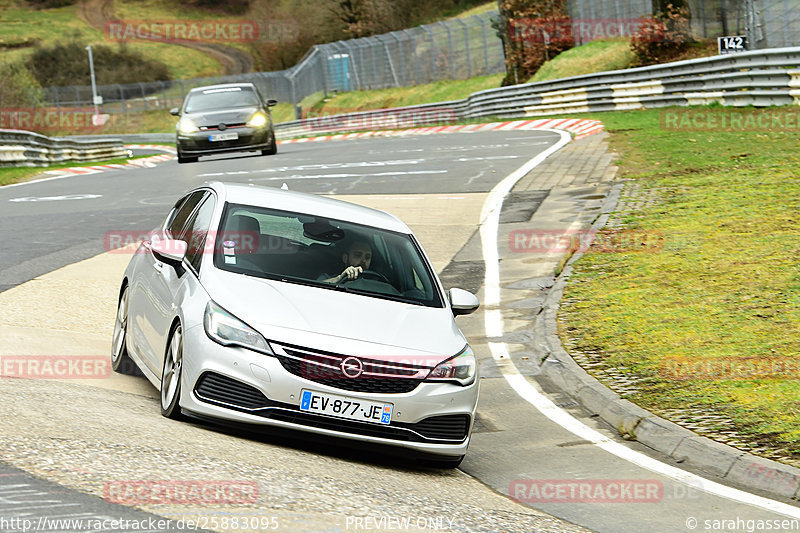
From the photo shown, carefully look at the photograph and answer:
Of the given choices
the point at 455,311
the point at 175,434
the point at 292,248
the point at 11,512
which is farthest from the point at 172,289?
the point at 11,512

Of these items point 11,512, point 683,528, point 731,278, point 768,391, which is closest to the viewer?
point 11,512

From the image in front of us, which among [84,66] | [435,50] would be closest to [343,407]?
[435,50]

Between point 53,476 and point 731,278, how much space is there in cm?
789

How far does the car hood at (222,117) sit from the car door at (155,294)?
17344 millimetres

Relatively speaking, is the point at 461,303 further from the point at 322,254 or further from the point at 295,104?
the point at 295,104

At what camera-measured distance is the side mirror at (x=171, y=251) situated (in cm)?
758

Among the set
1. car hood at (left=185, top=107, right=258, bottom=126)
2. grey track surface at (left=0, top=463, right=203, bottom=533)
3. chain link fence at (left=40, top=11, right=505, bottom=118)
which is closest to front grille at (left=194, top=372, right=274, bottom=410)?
grey track surface at (left=0, top=463, right=203, bottom=533)

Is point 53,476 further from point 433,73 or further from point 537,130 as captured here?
point 433,73

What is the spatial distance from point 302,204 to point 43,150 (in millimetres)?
25305

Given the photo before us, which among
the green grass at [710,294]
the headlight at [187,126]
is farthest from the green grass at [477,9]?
the green grass at [710,294]

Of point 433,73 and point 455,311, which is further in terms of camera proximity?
point 433,73

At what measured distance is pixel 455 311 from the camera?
786 cm

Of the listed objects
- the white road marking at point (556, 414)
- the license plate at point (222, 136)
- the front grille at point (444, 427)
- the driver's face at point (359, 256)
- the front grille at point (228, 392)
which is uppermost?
the driver's face at point (359, 256)

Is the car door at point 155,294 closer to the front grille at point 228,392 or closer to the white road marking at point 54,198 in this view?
the front grille at point 228,392
